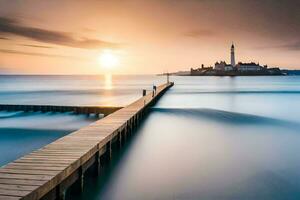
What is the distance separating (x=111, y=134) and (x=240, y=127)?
11.1 m

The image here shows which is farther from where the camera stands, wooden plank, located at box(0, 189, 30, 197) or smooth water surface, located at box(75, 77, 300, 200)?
smooth water surface, located at box(75, 77, 300, 200)

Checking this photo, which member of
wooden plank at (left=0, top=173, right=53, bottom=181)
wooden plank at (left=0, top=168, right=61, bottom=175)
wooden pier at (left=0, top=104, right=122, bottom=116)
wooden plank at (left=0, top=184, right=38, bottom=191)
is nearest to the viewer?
wooden plank at (left=0, top=184, right=38, bottom=191)

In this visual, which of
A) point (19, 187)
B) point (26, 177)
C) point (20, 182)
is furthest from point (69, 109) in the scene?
point (19, 187)

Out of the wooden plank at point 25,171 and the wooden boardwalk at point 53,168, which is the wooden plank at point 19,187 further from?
the wooden plank at point 25,171

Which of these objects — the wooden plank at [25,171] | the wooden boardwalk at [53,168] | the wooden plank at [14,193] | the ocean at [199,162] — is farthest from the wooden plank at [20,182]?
the ocean at [199,162]

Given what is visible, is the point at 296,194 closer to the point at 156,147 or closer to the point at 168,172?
the point at 168,172

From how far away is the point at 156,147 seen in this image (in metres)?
14.0

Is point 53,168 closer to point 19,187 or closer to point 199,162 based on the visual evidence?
point 19,187

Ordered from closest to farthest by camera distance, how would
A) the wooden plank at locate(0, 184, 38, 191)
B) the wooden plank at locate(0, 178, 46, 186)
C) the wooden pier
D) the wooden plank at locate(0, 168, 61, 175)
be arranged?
the wooden plank at locate(0, 184, 38, 191)
the wooden plank at locate(0, 178, 46, 186)
the wooden plank at locate(0, 168, 61, 175)
the wooden pier

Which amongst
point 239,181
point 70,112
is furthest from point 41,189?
point 70,112

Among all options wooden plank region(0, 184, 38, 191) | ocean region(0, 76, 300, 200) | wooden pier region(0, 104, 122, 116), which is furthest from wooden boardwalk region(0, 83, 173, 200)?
wooden pier region(0, 104, 122, 116)

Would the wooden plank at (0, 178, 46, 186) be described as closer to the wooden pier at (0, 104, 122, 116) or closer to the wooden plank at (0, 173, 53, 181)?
the wooden plank at (0, 173, 53, 181)

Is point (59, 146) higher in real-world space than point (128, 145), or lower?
higher

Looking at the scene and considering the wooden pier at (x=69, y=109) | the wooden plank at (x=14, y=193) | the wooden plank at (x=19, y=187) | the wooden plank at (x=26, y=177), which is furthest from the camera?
the wooden pier at (x=69, y=109)
